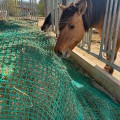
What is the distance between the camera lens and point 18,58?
154 cm

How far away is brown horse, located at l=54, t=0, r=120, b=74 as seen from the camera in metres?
2.32

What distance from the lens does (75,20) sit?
237 centimetres

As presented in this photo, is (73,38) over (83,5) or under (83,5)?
under

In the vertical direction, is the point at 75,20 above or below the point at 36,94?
above

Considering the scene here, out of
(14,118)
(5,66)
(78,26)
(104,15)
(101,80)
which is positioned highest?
(104,15)

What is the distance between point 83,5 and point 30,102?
65.0 inches

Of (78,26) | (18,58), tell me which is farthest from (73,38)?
(18,58)

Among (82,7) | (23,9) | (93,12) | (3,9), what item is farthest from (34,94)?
(3,9)

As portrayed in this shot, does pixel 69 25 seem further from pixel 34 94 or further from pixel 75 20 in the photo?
pixel 34 94

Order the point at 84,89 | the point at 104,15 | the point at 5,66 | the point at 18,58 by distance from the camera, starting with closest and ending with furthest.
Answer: the point at 5,66
the point at 18,58
the point at 84,89
the point at 104,15

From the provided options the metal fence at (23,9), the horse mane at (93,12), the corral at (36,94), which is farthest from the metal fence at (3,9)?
the corral at (36,94)

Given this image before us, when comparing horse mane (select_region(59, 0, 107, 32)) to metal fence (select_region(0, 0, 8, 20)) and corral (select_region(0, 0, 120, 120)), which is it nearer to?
corral (select_region(0, 0, 120, 120))

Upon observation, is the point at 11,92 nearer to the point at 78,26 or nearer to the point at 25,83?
the point at 25,83

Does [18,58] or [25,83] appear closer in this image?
[25,83]
